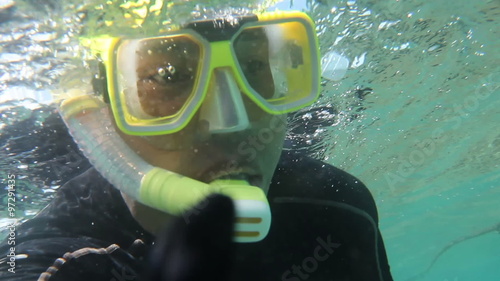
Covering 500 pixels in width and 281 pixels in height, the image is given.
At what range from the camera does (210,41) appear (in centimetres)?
303

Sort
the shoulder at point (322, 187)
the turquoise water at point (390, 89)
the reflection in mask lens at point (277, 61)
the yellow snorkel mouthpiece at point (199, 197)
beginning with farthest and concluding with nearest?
1. the turquoise water at point (390, 89)
2. the shoulder at point (322, 187)
3. the reflection in mask lens at point (277, 61)
4. the yellow snorkel mouthpiece at point (199, 197)

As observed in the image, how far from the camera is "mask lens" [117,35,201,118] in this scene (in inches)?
121

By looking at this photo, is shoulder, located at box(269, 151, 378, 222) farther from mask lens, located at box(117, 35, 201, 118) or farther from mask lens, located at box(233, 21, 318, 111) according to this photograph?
mask lens, located at box(117, 35, 201, 118)

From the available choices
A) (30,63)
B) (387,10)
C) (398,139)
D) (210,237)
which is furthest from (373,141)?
(210,237)

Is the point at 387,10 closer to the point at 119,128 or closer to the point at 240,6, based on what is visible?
the point at 240,6

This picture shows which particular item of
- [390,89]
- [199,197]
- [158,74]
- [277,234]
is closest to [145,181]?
[199,197]

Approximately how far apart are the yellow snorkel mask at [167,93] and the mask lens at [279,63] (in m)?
0.01

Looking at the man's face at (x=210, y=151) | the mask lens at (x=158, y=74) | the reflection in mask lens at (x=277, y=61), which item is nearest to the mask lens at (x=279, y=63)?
the reflection in mask lens at (x=277, y=61)

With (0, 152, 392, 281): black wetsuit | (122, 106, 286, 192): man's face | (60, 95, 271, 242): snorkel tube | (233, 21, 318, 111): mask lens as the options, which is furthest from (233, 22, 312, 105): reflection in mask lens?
(0, 152, 392, 281): black wetsuit

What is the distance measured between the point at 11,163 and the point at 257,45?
582 centimetres

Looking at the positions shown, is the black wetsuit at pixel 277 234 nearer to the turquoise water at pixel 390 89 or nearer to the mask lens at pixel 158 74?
the mask lens at pixel 158 74

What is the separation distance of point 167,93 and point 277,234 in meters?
1.79

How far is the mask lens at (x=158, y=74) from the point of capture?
3080mm

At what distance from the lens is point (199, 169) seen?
9.68 feet
